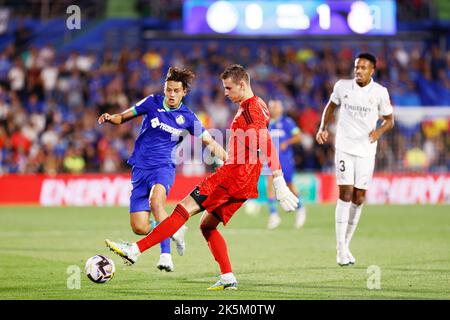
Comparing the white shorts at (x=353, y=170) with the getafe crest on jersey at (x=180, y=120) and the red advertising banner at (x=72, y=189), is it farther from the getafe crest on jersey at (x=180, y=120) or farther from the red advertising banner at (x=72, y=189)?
the red advertising banner at (x=72, y=189)

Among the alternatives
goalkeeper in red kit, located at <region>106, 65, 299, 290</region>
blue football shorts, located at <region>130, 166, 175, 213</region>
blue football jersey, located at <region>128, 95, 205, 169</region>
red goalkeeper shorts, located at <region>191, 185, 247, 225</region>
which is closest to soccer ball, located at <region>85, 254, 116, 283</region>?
goalkeeper in red kit, located at <region>106, 65, 299, 290</region>

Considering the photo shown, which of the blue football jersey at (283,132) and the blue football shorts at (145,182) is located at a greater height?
the blue football jersey at (283,132)

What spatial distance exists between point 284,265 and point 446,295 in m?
3.36

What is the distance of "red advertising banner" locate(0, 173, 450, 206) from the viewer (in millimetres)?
26422

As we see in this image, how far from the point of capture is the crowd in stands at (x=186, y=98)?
27.5 meters

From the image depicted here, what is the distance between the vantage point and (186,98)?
29344mm

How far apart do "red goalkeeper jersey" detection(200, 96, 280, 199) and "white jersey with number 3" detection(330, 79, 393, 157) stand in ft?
9.95

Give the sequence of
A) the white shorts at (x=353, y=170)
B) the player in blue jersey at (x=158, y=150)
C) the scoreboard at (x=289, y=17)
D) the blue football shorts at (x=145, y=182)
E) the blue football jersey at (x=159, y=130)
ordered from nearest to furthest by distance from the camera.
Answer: the player in blue jersey at (x=158, y=150) → the blue football jersey at (x=159, y=130) → the blue football shorts at (x=145, y=182) → the white shorts at (x=353, y=170) → the scoreboard at (x=289, y=17)

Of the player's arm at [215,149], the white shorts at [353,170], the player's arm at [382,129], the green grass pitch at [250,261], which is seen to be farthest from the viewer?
the white shorts at [353,170]

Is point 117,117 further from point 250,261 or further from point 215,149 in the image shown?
point 250,261

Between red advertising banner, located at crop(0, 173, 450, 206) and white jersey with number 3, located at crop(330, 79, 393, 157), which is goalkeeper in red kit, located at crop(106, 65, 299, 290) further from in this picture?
red advertising banner, located at crop(0, 173, 450, 206)

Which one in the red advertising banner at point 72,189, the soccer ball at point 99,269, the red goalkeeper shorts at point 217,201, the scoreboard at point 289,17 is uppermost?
the scoreboard at point 289,17

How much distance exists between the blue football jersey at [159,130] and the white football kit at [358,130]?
229cm

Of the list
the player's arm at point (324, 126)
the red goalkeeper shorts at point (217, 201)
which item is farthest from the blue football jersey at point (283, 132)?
the red goalkeeper shorts at point (217, 201)
